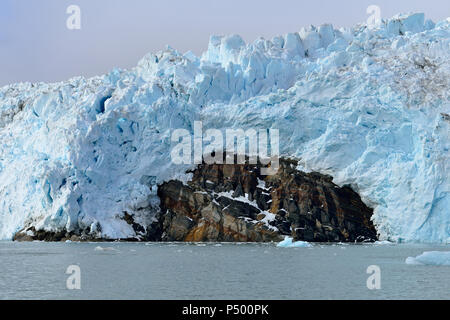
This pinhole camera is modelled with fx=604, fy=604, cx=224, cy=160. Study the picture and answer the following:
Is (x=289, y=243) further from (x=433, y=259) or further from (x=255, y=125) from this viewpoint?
(x=433, y=259)

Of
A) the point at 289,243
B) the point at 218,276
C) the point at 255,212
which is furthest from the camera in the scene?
the point at 255,212

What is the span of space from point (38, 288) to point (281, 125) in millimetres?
32651

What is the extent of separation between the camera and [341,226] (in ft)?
161

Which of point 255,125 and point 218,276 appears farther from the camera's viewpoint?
point 255,125

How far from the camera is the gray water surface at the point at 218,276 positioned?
20.3 m

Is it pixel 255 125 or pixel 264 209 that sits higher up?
pixel 255 125

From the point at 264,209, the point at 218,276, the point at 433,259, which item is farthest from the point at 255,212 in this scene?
the point at 218,276

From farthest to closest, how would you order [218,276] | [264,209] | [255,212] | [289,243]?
1. [264,209]
2. [255,212]
3. [289,243]
4. [218,276]

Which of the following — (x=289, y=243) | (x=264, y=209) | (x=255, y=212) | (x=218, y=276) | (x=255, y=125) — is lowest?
(x=289, y=243)

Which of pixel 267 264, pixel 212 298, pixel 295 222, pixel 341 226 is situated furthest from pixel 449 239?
pixel 212 298

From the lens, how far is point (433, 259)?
97.3 ft

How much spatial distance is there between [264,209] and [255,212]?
91 cm

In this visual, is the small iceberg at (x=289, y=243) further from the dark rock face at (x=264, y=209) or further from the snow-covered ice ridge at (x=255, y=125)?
the snow-covered ice ridge at (x=255, y=125)

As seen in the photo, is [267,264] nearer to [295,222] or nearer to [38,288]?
[38,288]
